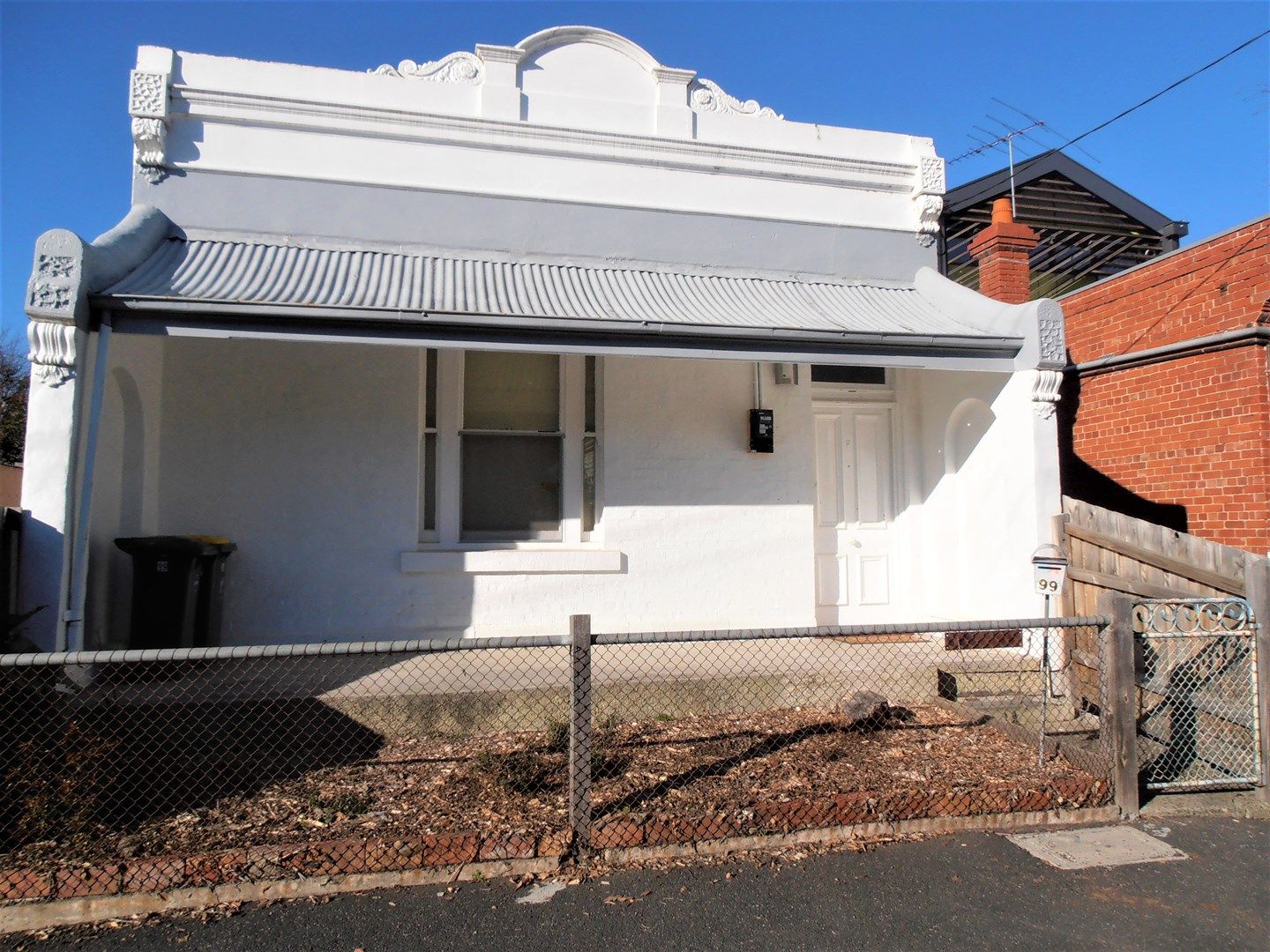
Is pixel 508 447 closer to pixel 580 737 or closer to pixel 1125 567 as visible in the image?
pixel 580 737

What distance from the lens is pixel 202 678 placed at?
17.1 feet

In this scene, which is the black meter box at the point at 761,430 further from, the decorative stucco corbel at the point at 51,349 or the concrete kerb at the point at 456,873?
the decorative stucco corbel at the point at 51,349

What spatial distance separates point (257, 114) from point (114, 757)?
508cm

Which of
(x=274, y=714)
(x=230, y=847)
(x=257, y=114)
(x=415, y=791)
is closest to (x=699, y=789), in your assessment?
(x=415, y=791)

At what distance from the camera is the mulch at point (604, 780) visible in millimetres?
3775

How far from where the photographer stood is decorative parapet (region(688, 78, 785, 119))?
25.2 feet

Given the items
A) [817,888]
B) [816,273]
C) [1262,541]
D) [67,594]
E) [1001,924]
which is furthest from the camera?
[816,273]

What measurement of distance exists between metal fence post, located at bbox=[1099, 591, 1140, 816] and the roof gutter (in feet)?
13.0

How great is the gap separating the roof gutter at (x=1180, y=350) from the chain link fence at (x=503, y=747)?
10.0 ft

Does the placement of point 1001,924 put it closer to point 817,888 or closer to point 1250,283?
point 817,888

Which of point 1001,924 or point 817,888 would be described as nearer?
point 1001,924

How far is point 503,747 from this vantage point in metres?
4.96

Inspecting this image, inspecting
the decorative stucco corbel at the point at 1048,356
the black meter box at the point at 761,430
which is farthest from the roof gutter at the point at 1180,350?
the black meter box at the point at 761,430

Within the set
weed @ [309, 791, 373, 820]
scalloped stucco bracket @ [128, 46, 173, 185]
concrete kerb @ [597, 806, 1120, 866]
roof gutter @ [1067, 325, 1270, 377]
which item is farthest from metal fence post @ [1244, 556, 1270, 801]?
scalloped stucco bracket @ [128, 46, 173, 185]
